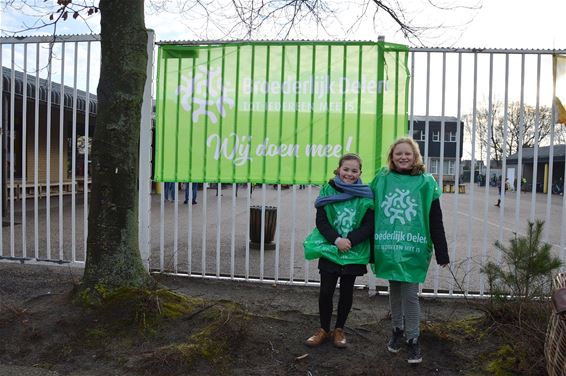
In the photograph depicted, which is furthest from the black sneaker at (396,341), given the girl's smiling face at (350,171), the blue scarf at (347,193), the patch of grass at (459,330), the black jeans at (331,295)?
the girl's smiling face at (350,171)

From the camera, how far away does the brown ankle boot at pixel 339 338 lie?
3.81 metres

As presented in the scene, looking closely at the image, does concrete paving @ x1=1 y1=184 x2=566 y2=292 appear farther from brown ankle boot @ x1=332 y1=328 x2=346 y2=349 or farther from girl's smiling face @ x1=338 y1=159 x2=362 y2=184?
girl's smiling face @ x1=338 y1=159 x2=362 y2=184

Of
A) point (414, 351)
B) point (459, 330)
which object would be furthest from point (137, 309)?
point (459, 330)

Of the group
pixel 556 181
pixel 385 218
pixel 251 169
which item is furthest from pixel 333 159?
pixel 556 181

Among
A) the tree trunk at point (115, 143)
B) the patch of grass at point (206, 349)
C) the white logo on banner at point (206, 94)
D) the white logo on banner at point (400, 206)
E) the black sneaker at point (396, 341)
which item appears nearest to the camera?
the patch of grass at point (206, 349)

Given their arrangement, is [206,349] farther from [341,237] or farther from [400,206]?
[400,206]

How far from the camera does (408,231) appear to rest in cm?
364

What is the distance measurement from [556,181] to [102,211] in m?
44.4

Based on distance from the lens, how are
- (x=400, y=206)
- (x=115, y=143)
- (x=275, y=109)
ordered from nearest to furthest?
1. (x=400, y=206)
2. (x=115, y=143)
3. (x=275, y=109)

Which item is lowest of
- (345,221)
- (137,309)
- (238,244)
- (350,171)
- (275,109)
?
(238,244)

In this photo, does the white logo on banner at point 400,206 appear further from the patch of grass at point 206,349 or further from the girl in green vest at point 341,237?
the patch of grass at point 206,349

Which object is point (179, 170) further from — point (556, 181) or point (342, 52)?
point (556, 181)

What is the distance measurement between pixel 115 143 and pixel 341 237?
2.04m

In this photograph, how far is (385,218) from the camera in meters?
3.72
